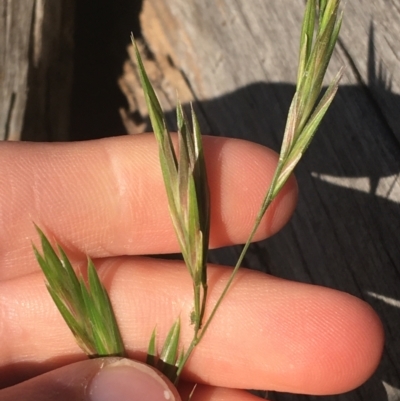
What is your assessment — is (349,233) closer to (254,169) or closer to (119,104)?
(254,169)

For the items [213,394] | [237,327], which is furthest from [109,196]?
[213,394]

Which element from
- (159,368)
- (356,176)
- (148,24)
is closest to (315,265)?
(356,176)

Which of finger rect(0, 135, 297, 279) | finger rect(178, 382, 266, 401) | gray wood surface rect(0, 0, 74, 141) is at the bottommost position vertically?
finger rect(178, 382, 266, 401)

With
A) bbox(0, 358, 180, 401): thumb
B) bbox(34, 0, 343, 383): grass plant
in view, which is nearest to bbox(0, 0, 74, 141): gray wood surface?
bbox(34, 0, 343, 383): grass plant

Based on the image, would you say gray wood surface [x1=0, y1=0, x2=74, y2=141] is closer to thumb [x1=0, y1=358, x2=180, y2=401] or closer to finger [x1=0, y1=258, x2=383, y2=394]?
finger [x1=0, y1=258, x2=383, y2=394]

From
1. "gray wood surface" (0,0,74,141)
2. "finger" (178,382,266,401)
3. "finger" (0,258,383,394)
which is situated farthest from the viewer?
"gray wood surface" (0,0,74,141)

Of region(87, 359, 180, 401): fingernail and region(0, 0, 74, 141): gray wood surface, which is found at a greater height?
region(0, 0, 74, 141): gray wood surface

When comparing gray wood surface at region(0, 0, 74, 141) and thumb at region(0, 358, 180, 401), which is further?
gray wood surface at region(0, 0, 74, 141)
